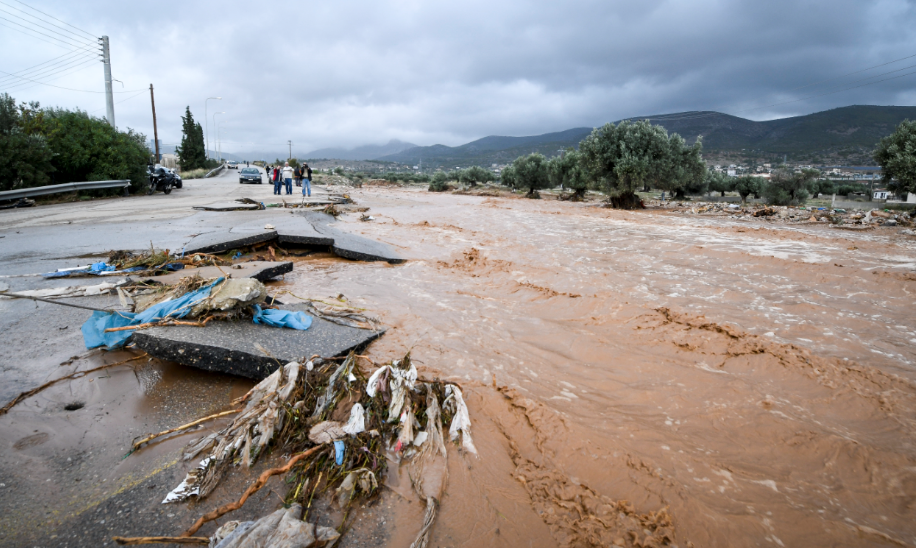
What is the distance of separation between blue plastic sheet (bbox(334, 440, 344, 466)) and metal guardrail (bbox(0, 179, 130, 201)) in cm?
1817

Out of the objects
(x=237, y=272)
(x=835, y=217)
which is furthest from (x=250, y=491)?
(x=835, y=217)

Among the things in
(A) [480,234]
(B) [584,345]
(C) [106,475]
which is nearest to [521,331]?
(B) [584,345]

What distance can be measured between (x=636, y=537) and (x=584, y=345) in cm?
239

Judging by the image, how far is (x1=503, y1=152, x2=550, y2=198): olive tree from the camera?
121ft

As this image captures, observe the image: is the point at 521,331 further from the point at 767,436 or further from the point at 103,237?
the point at 103,237

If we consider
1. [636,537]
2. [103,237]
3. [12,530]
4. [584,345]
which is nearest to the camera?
[12,530]

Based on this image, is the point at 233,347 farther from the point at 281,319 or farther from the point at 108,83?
the point at 108,83

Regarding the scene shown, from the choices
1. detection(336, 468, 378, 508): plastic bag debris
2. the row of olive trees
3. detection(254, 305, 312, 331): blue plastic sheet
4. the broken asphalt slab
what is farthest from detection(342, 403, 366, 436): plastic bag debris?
the row of olive trees

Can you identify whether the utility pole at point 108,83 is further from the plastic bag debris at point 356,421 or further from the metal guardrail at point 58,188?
the plastic bag debris at point 356,421

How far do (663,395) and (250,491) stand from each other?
2890 millimetres

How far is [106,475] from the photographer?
7.13 ft

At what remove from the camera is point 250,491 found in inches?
81.7

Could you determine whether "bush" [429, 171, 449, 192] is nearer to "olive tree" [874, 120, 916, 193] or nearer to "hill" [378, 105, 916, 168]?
"hill" [378, 105, 916, 168]

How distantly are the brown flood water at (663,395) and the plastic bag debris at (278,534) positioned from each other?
0.33m
